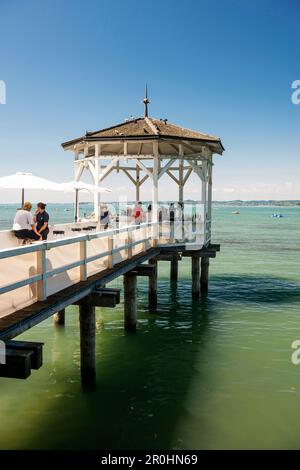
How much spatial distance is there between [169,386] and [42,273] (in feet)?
16.9

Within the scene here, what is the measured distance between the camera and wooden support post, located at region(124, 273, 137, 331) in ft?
47.6

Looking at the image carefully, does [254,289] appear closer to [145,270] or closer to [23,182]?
[145,270]

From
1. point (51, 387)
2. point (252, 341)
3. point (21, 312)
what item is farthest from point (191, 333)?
point (21, 312)

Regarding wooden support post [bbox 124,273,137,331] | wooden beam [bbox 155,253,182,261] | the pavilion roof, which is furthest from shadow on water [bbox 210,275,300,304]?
A: the pavilion roof

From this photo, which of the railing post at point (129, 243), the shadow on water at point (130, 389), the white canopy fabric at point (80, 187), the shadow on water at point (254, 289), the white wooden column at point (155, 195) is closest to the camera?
the shadow on water at point (130, 389)

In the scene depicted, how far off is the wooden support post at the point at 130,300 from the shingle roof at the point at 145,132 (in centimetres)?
534

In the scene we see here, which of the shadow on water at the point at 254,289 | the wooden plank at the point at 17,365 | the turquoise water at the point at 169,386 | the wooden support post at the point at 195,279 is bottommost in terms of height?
the turquoise water at the point at 169,386

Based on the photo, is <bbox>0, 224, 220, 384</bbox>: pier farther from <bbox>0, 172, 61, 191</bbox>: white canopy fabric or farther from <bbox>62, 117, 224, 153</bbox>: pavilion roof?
<bbox>62, 117, 224, 153</bbox>: pavilion roof

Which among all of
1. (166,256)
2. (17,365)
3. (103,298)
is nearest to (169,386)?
(103,298)

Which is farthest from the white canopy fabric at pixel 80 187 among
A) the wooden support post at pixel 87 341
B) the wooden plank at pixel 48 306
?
the wooden support post at pixel 87 341

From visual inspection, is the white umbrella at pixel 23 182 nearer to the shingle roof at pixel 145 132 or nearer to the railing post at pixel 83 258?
the railing post at pixel 83 258

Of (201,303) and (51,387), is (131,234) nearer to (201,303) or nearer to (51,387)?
(51,387)

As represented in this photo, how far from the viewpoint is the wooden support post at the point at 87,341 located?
1006cm
